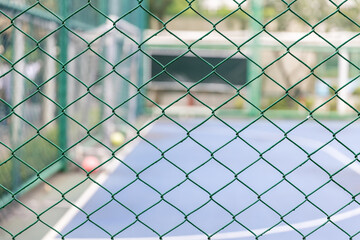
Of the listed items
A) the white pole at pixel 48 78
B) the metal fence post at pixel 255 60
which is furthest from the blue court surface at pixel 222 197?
the metal fence post at pixel 255 60

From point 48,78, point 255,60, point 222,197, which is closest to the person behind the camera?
point 222,197

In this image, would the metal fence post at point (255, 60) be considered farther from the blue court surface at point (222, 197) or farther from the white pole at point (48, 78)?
the white pole at point (48, 78)

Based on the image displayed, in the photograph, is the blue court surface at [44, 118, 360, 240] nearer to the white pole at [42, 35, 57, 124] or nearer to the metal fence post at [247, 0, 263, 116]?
the white pole at [42, 35, 57, 124]

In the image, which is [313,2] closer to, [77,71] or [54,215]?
[77,71]

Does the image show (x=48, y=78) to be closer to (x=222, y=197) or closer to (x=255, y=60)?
(x=222, y=197)

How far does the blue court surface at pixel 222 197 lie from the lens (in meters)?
2.57

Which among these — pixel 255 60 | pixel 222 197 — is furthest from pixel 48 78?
pixel 255 60

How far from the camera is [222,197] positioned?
5.54 m

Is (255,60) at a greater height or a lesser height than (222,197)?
lesser

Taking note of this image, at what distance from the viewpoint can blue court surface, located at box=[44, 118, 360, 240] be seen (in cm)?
257

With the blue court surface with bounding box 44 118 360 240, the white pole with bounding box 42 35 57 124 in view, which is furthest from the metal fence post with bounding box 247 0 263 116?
the white pole with bounding box 42 35 57 124

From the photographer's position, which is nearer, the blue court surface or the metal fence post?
the blue court surface

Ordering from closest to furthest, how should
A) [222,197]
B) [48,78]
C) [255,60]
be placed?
[222,197]
[48,78]
[255,60]

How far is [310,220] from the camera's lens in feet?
15.5
